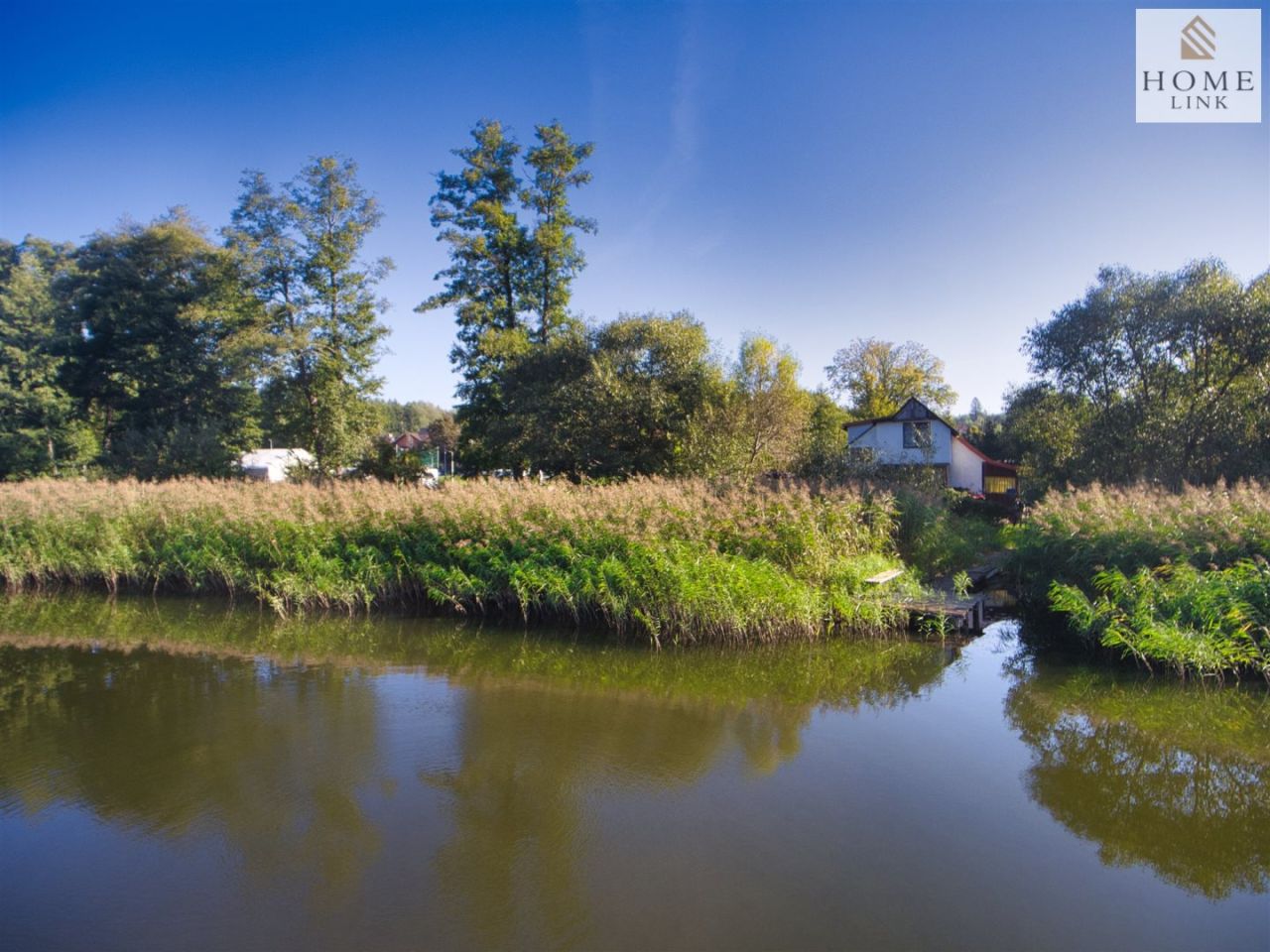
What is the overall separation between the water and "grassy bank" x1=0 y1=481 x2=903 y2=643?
1.06 metres

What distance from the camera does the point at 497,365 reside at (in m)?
22.8

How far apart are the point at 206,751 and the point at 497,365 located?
17.6 m

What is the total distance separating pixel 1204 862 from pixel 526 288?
2318 cm

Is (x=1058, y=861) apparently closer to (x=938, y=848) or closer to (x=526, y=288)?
(x=938, y=848)

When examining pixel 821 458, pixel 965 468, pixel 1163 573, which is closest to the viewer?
pixel 1163 573

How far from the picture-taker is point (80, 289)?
29172mm

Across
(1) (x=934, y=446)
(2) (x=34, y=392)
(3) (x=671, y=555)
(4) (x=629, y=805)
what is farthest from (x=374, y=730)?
(2) (x=34, y=392)

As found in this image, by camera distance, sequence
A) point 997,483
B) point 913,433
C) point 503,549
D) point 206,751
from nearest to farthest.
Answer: point 206,751 < point 503,549 < point 913,433 < point 997,483

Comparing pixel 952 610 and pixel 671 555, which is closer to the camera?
pixel 952 610

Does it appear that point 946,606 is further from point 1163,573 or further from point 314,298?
point 314,298

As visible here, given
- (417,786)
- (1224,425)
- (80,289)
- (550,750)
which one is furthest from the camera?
(80,289)

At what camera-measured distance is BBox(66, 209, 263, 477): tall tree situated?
28.2 metres

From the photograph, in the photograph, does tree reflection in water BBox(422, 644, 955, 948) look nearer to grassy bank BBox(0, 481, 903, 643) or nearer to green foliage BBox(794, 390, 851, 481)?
grassy bank BBox(0, 481, 903, 643)

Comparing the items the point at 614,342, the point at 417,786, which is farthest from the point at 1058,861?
the point at 614,342
